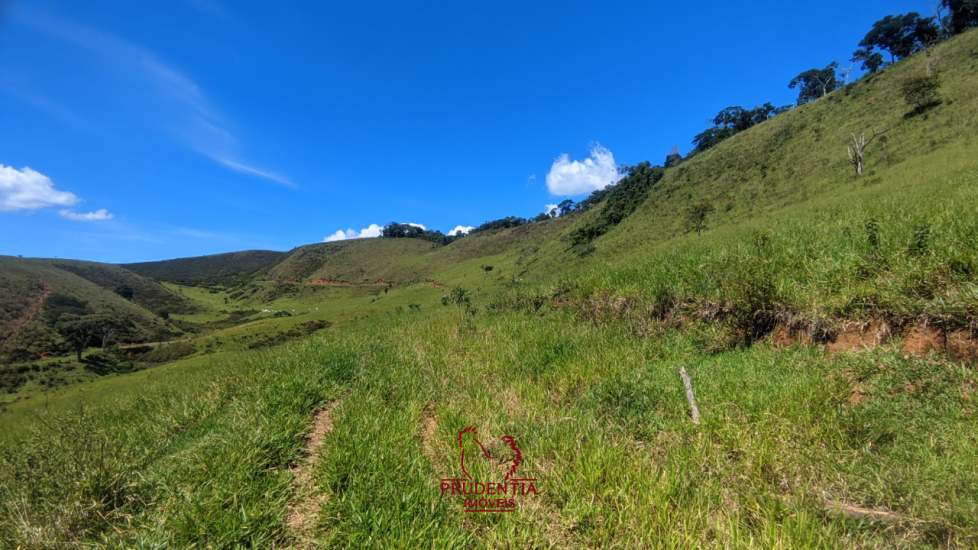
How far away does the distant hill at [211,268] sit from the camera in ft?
443

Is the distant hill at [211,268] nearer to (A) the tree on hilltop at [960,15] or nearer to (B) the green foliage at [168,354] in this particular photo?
(B) the green foliage at [168,354]

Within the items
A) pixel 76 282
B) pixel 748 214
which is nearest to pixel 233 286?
pixel 76 282

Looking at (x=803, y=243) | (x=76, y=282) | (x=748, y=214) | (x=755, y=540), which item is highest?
(x=76, y=282)

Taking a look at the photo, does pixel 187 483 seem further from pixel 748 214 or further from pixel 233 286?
pixel 233 286

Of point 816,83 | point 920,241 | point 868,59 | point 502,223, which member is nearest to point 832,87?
point 816,83

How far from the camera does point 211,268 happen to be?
15588 centimetres

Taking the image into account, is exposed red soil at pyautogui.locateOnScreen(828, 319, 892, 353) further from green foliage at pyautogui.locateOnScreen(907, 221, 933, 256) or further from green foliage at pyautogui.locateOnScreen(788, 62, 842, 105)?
green foliage at pyautogui.locateOnScreen(788, 62, 842, 105)

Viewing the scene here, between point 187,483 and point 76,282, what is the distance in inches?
4354

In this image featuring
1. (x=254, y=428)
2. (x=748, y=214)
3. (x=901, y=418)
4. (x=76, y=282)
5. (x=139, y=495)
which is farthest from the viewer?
(x=76, y=282)

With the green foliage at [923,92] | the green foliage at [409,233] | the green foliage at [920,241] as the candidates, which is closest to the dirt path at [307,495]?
the green foliage at [920,241]

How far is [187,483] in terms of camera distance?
2.42 meters

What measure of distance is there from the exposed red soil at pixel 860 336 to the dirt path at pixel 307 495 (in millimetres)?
5356

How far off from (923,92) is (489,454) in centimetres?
3913

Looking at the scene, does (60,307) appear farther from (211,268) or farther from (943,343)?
(211,268)
